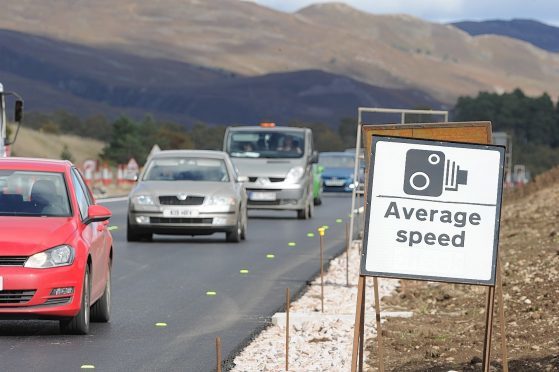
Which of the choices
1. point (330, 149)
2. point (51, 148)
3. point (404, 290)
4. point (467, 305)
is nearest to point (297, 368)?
point (467, 305)

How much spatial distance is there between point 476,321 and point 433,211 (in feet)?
16.5

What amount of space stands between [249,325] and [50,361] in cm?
320

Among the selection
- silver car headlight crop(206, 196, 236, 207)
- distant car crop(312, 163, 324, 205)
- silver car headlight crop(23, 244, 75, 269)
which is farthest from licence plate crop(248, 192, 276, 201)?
silver car headlight crop(23, 244, 75, 269)

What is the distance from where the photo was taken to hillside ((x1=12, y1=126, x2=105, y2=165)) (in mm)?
101019

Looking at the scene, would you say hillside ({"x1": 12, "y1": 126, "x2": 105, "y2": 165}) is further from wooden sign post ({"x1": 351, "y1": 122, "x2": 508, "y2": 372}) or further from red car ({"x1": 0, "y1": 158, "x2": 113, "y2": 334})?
wooden sign post ({"x1": 351, "y1": 122, "x2": 508, "y2": 372})

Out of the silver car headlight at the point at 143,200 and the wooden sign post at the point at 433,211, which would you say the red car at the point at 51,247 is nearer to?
the wooden sign post at the point at 433,211

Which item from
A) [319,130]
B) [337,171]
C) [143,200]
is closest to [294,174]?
[143,200]

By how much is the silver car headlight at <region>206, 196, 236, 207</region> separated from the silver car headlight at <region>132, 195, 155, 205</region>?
36.1 inches

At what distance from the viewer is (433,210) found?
9930 mm

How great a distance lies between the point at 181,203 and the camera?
86.7 feet

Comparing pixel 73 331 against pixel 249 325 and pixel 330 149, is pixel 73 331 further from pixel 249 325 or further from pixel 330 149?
pixel 330 149

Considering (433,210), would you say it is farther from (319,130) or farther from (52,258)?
(319,130)

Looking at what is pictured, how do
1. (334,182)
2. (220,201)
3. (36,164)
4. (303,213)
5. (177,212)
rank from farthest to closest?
(334,182) → (303,213) → (220,201) → (177,212) → (36,164)

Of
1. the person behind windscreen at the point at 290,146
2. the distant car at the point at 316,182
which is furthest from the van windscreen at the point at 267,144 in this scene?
the distant car at the point at 316,182
